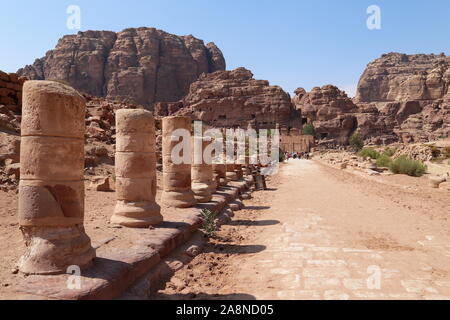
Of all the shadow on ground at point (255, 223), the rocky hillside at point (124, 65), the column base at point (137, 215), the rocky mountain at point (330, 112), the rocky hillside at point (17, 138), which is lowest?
the shadow on ground at point (255, 223)

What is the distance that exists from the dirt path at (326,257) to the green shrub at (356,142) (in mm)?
53631

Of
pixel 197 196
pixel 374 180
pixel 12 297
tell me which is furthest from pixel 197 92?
pixel 12 297

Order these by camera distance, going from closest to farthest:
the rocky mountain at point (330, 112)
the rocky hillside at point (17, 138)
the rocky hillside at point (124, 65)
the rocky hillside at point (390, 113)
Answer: the rocky hillside at point (17, 138) → the rocky hillside at point (390, 113) → the rocky mountain at point (330, 112) → the rocky hillside at point (124, 65)

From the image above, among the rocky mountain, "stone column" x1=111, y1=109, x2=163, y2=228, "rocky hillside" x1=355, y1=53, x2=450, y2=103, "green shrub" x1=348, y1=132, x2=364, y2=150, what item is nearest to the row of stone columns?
"stone column" x1=111, y1=109, x2=163, y2=228

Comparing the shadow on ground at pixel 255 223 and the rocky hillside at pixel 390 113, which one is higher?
the rocky hillside at pixel 390 113

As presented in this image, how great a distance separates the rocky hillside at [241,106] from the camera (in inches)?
2923

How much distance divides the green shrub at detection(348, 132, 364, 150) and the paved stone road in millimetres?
54865

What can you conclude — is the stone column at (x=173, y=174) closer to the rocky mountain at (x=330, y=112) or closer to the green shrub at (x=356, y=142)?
the green shrub at (x=356, y=142)

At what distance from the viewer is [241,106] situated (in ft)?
249

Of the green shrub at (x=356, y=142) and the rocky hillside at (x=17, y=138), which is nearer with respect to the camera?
the rocky hillside at (x=17, y=138)

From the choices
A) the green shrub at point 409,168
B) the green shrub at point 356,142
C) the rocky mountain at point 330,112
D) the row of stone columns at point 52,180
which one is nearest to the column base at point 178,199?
the row of stone columns at point 52,180

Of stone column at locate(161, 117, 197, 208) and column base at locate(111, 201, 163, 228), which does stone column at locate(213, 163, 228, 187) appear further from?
column base at locate(111, 201, 163, 228)

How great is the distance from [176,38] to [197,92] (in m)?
26.7

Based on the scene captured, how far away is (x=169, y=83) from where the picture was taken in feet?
294
